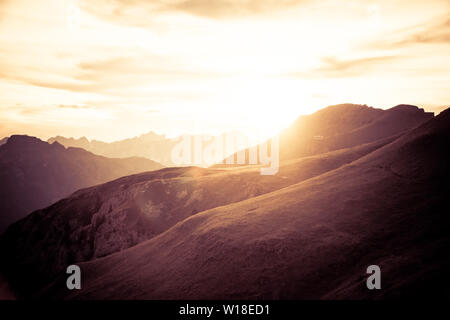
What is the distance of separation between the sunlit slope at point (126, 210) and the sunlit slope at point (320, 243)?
78.3 feet

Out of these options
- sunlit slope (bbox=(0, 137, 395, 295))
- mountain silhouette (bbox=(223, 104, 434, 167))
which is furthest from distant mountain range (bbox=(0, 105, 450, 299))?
mountain silhouette (bbox=(223, 104, 434, 167))

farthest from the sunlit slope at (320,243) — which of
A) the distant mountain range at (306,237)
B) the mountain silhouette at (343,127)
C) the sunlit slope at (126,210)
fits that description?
the mountain silhouette at (343,127)

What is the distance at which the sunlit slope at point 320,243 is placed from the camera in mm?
25422

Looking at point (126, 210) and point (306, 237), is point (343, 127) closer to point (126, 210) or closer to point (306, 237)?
point (126, 210)

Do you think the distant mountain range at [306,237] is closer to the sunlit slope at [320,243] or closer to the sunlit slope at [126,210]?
the sunlit slope at [320,243]

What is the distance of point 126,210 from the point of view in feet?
278

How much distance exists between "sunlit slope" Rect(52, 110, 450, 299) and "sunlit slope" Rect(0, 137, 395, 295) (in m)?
23.9

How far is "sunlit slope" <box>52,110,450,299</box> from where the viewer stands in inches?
1001

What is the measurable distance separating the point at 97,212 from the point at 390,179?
82896 mm

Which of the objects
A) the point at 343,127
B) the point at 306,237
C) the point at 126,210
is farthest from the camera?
the point at 343,127

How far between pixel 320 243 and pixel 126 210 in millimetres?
65612

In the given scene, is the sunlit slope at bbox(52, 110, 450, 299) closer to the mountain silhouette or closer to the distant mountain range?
the distant mountain range

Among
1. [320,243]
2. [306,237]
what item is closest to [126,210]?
[306,237]
